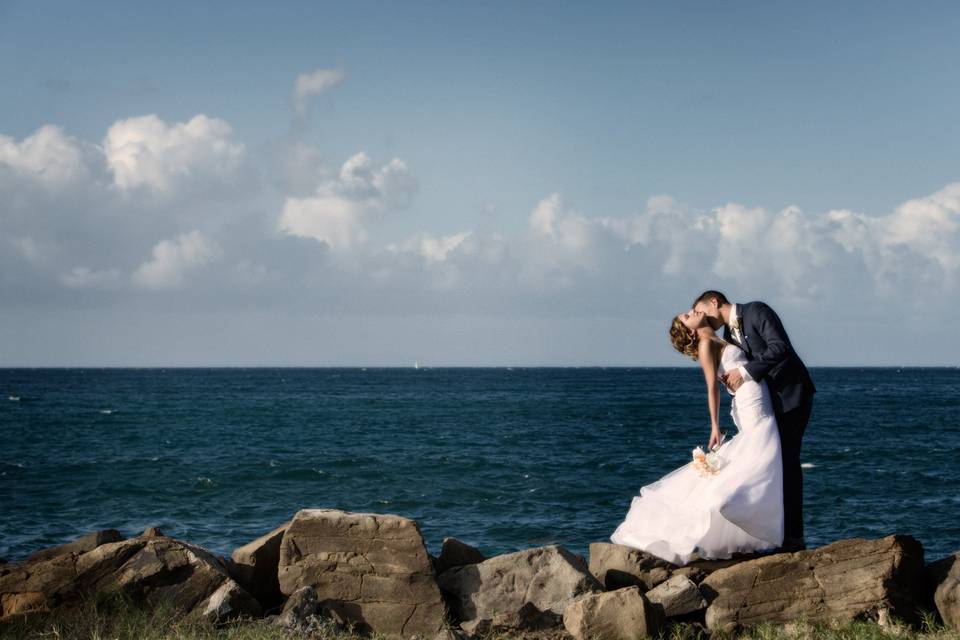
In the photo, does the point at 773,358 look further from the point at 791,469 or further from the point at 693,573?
the point at 693,573

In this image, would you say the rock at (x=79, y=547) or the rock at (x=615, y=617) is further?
the rock at (x=79, y=547)

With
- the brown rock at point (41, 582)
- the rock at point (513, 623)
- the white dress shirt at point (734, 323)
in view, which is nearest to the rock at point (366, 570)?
the rock at point (513, 623)

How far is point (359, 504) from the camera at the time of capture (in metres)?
27.4

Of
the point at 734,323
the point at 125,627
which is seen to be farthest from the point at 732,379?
the point at 125,627

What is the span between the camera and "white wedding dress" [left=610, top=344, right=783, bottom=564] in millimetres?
9086

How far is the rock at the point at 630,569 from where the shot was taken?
9305 mm

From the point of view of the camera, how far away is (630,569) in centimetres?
946

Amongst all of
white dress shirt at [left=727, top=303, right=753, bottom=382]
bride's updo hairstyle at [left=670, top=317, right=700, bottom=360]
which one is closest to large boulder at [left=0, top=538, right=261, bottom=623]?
bride's updo hairstyle at [left=670, top=317, right=700, bottom=360]

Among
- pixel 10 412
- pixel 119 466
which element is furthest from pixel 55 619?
pixel 10 412

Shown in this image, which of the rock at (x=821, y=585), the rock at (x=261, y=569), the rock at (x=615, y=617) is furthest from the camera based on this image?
the rock at (x=261, y=569)

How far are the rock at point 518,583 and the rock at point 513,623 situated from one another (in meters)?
0.30

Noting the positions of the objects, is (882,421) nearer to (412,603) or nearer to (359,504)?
(359,504)

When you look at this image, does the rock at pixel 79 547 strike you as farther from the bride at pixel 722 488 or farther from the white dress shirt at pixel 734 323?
the white dress shirt at pixel 734 323

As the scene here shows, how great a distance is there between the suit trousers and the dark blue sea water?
32.2ft
